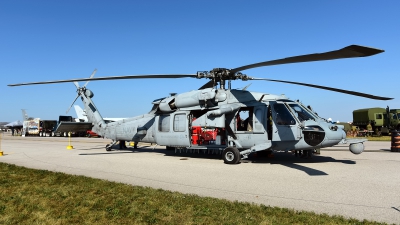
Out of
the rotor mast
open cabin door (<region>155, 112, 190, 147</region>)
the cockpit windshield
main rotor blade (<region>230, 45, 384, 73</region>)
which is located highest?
the rotor mast

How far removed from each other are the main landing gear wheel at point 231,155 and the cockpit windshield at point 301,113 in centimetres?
284

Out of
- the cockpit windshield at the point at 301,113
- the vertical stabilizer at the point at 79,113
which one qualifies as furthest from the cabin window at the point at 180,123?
the vertical stabilizer at the point at 79,113

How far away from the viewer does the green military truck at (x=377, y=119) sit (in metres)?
33.6

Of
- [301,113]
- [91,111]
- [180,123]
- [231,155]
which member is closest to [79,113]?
[91,111]

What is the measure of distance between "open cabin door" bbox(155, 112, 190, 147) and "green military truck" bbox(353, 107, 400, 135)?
30.7 m

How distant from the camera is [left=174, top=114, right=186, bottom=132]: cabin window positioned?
532 inches

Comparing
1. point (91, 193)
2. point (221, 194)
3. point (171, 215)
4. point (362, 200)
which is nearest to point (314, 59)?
point (362, 200)

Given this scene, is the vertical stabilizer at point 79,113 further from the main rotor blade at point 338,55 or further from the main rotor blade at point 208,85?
the main rotor blade at point 338,55

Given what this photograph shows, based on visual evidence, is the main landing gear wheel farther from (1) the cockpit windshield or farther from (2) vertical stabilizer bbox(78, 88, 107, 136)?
(2) vertical stabilizer bbox(78, 88, 107, 136)

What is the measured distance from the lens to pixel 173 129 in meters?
13.8

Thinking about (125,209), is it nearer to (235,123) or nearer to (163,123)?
(235,123)

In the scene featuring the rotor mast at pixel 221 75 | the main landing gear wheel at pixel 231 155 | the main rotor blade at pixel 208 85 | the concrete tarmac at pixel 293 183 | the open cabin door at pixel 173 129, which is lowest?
the concrete tarmac at pixel 293 183

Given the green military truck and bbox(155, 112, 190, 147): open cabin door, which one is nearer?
bbox(155, 112, 190, 147): open cabin door

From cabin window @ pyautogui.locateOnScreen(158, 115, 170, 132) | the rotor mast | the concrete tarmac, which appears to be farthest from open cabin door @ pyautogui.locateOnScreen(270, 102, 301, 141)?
cabin window @ pyautogui.locateOnScreen(158, 115, 170, 132)
